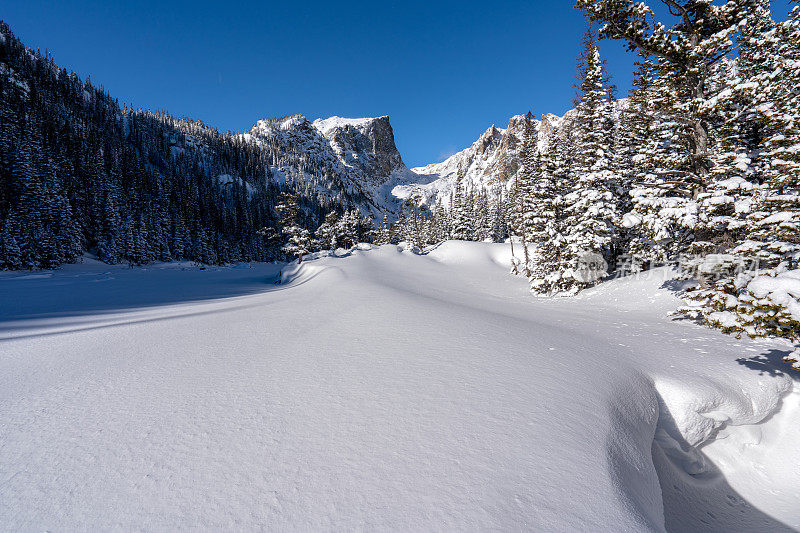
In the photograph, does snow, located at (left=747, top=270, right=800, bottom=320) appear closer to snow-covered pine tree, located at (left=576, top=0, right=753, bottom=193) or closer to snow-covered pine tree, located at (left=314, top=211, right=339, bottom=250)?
snow-covered pine tree, located at (left=576, top=0, right=753, bottom=193)

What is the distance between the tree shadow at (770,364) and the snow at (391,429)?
0.04 meters

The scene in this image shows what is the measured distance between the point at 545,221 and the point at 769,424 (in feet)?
53.9

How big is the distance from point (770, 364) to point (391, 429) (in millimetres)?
6864

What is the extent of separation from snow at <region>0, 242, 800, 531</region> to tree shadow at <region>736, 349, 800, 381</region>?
0.13 ft

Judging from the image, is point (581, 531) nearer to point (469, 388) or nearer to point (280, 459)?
point (469, 388)

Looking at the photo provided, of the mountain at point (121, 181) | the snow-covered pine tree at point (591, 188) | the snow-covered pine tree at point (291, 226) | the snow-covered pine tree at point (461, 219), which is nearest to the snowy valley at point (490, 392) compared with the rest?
the snow-covered pine tree at point (591, 188)

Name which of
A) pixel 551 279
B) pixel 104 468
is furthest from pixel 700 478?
pixel 551 279

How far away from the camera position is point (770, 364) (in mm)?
5215

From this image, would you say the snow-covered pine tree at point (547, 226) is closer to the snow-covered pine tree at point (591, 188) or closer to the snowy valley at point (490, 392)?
the snow-covered pine tree at point (591, 188)

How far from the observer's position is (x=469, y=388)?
12.4 feet

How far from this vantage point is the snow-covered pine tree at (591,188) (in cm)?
1537

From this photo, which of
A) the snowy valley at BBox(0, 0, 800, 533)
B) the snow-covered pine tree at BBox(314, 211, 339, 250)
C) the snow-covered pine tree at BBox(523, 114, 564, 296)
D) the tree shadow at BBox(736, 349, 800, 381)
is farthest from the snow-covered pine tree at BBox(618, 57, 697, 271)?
the snow-covered pine tree at BBox(314, 211, 339, 250)

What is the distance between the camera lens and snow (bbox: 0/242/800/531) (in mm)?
2086

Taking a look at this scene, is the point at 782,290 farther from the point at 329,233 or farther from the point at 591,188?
the point at 329,233
